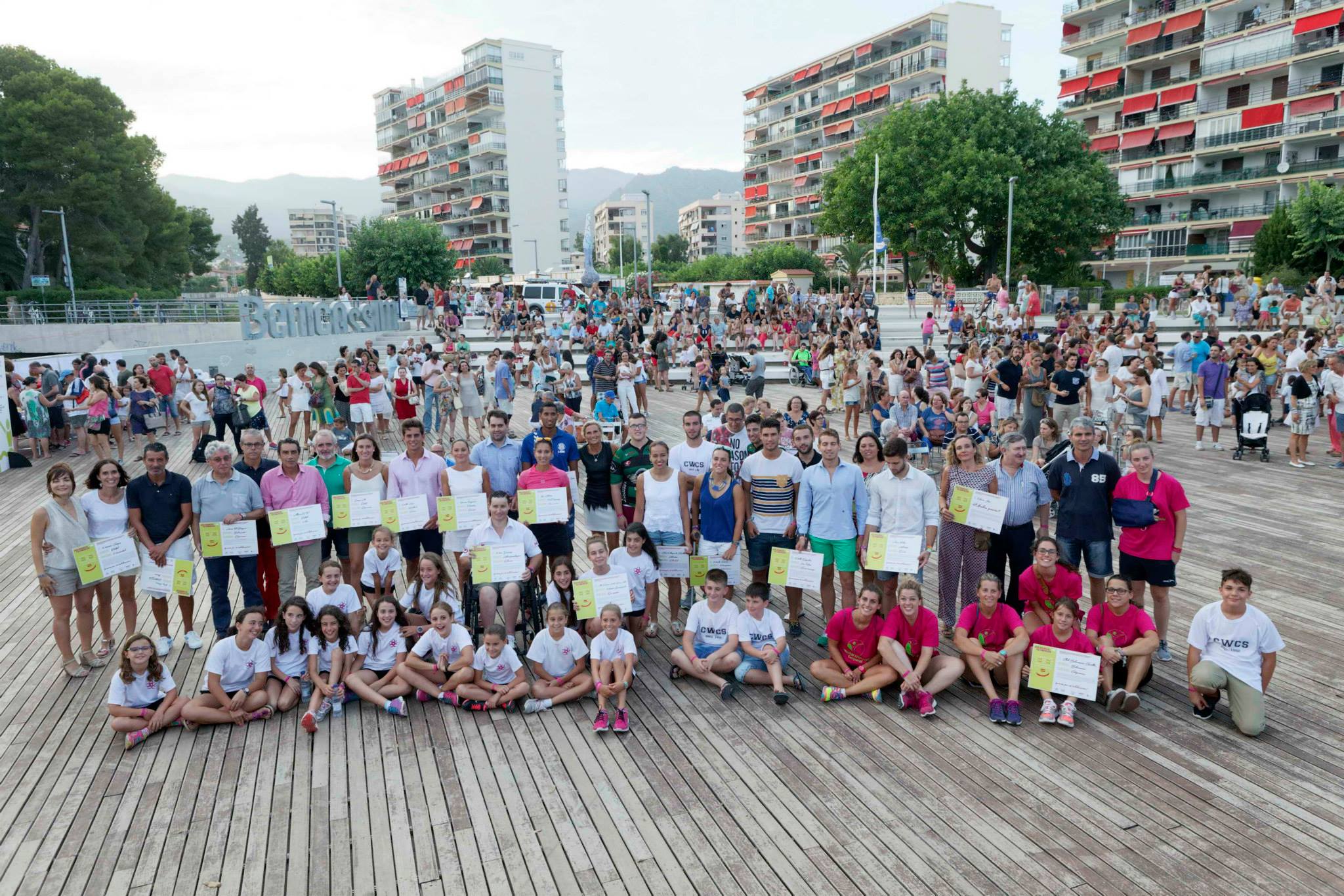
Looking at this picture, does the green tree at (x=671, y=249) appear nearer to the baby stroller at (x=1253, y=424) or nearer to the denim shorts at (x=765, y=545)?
the baby stroller at (x=1253, y=424)

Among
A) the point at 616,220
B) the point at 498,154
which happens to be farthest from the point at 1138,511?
the point at 616,220

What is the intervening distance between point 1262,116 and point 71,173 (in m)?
63.2

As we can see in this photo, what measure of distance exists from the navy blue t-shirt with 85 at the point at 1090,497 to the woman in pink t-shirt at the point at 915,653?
1.50 m

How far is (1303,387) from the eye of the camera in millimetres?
12648

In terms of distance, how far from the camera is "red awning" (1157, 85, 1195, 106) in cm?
4841

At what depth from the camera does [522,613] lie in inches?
287

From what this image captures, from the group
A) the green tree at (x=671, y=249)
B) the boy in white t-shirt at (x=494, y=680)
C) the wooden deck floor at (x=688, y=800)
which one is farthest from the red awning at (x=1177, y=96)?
the green tree at (x=671, y=249)

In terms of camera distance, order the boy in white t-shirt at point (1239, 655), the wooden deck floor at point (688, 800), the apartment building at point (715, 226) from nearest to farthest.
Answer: the wooden deck floor at point (688, 800) < the boy in white t-shirt at point (1239, 655) < the apartment building at point (715, 226)

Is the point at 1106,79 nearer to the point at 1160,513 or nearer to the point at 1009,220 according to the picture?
the point at 1009,220

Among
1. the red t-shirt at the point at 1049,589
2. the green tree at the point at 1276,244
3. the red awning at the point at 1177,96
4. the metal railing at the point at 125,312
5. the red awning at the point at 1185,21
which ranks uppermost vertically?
the red awning at the point at 1185,21

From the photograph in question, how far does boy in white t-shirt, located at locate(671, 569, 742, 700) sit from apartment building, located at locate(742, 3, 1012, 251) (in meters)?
56.3

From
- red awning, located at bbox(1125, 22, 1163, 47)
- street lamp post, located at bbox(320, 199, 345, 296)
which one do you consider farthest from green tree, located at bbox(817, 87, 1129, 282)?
street lamp post, located at bbox(320, 199, 345, 296)

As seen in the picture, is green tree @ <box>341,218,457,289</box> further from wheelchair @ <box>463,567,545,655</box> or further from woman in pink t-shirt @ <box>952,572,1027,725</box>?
woman in pink t-shirt @ <box>952,572,1027,725</box>

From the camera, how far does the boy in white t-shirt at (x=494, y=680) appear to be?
6.07m
